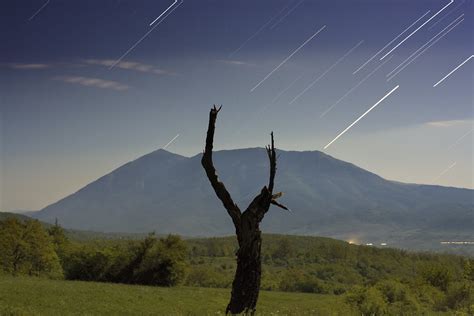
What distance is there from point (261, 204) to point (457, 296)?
144 ft

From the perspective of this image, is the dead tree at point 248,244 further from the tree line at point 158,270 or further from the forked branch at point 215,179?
the tree line at point 158,270

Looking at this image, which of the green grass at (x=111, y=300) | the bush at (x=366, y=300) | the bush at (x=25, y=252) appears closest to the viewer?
the bush at (x=366, y=300)

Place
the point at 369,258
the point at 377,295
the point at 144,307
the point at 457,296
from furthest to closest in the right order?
the point at 369,258 < the point at 457,296 < the point at 144,307 < the point at 377,295

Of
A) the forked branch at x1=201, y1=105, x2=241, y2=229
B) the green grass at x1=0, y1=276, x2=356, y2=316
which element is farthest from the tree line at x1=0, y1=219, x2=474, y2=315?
the forked branch at x1=201, y1=105, x2=241, y2=229

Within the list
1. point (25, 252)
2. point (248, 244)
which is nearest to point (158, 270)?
point (25, 252)

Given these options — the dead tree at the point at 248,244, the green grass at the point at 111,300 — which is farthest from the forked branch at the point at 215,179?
the green grass at the point at 111,300

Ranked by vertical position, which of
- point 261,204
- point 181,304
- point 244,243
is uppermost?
point 261,204

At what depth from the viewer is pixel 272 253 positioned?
194m

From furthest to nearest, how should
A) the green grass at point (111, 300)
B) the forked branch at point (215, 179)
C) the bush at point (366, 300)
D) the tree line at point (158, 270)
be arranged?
1. the tree line at point (158, 270)
2. the green grass at point (111, 300)
3. the bush at point (366, 300)
4. the forked branch at point (215, 179)

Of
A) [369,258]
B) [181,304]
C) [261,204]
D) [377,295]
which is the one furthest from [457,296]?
[369,258]

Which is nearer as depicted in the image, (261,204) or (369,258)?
(261,204)

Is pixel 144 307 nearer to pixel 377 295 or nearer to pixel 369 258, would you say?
pixel 377 295

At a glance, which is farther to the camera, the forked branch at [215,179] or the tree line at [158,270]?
the tree line at [158,270]

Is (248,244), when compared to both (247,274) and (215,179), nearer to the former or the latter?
(247,274)
